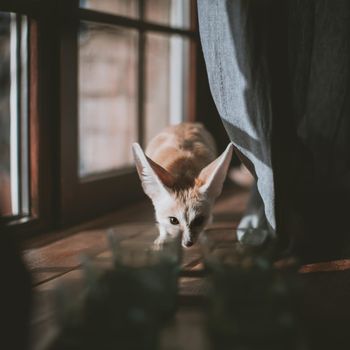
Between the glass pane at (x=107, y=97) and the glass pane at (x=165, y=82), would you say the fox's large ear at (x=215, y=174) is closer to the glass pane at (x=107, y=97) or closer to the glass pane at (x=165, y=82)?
the glass pane at (x=107, y=97)

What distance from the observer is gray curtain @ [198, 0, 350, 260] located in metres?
1.74

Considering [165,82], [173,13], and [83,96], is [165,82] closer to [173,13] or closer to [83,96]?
[173,13]

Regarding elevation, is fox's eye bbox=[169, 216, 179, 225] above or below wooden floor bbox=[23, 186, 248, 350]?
above

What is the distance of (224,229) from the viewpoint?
2.31 metres

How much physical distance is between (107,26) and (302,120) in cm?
105

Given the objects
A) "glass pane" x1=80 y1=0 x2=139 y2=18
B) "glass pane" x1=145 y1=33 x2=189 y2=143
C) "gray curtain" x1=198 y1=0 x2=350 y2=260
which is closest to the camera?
"gray curtain" x1=198 y1=0 x2=350 y2=260

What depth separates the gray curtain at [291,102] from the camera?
68.7 inches

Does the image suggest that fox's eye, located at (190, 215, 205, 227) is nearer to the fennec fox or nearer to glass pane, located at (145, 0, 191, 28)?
the fennec fox

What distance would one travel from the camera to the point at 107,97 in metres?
2.89

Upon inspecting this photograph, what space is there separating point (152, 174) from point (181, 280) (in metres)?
0.37

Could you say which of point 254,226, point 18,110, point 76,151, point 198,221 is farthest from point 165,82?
point 198,221

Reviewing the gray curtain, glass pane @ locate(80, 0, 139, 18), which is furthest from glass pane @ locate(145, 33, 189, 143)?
the gray curtain

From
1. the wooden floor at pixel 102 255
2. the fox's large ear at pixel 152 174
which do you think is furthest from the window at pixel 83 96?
the fox's large ear at pixel 152 174

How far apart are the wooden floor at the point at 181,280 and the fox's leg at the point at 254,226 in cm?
17
